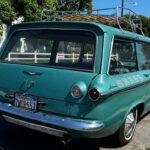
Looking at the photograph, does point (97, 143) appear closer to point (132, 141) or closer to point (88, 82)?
point (132, 141)

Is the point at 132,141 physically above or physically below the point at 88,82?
below

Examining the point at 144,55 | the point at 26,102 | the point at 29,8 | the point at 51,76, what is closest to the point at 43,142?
the point at 26,102

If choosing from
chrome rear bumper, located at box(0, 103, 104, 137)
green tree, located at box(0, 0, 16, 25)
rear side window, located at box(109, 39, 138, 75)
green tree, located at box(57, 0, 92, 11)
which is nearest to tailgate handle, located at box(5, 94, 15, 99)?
chrome rear bumper, located at box(0, 103, 104, 137)

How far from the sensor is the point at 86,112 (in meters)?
4.02

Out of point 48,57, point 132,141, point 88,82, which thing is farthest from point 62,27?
point 132,141

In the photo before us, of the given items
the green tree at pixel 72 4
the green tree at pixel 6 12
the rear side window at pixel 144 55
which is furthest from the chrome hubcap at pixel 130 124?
the green tree at pixel 72 4

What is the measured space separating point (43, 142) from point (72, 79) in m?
1.42

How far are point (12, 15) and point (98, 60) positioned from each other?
16.4 metres

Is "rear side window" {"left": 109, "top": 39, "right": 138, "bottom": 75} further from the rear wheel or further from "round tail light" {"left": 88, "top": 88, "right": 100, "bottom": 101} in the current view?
the rear wheel

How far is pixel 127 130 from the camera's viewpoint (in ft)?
16.8

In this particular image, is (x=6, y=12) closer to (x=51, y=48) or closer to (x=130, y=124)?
(x=51, y=48)

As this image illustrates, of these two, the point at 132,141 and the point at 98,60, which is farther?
the point at 132,141

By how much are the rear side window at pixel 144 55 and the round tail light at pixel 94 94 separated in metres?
1.76

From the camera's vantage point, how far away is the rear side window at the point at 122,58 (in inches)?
179
